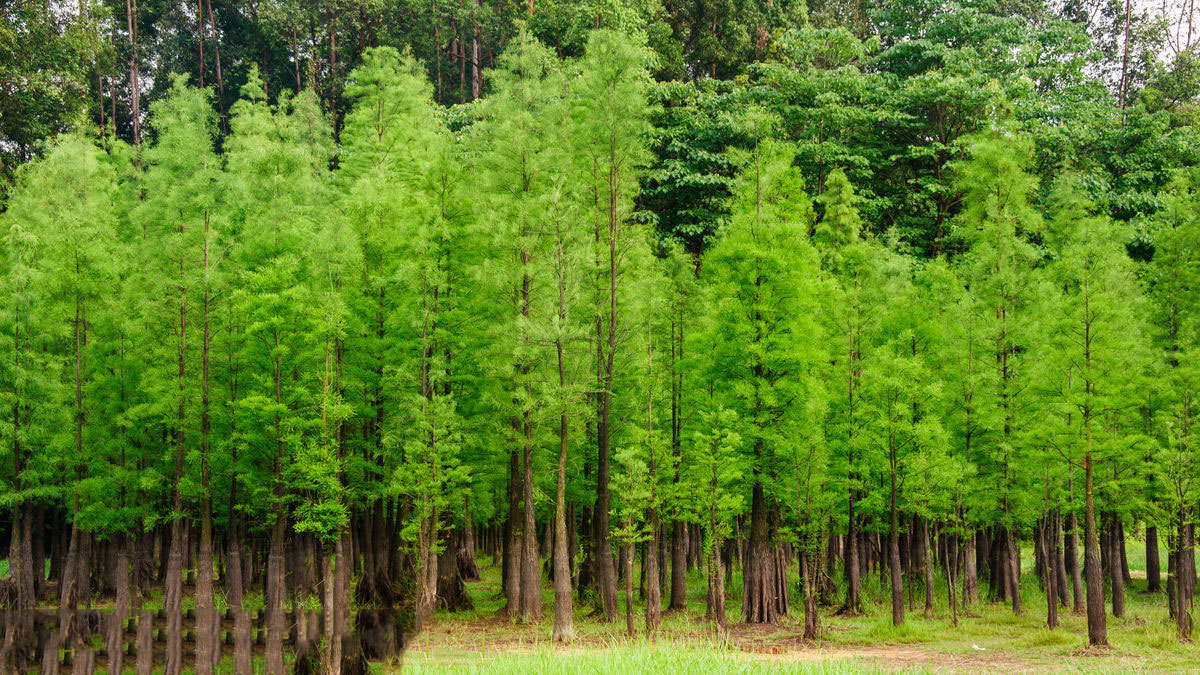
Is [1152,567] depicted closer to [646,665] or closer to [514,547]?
[514,547]

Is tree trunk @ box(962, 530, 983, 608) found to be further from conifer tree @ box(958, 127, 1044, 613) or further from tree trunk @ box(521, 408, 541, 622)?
tree trunk @ box(521, 408, 541, 622)

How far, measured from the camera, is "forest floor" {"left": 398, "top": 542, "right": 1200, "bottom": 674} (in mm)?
14425

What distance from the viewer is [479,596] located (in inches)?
1427

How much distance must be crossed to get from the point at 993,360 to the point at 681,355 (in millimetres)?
11206

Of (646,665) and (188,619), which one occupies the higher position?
(646,665)

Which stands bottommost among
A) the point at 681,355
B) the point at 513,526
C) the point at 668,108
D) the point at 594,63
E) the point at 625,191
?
the point at 513,526

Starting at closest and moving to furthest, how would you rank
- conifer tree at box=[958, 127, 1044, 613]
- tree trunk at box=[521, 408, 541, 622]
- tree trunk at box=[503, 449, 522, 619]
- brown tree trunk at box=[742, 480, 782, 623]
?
tree trunk at box=[521, 408, 541, 622] < brown tree trunk at box=[742, 480, 782, 623] < tree trunk at box=[503, 449, 522, 619] < conifer tree at box=[958, 127, 1044, 613]

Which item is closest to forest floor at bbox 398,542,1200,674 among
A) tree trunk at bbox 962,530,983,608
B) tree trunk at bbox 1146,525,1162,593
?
tree trunk at bbox 962,530,983,608

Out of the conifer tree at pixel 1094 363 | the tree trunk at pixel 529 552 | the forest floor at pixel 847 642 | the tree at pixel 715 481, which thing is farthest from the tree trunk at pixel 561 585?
the conifer tree at pixel 1094 363

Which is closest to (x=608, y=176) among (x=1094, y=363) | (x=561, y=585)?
(x=561, y=585)

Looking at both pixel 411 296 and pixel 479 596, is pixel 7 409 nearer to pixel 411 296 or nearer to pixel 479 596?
pixel 411 296

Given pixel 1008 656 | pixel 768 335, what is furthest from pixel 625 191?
pixel 1008 656

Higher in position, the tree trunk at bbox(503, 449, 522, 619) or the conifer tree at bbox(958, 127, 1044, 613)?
the conifer tree at bbox(958, 127, 1044, 613)

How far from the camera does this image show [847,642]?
82.9 feet
